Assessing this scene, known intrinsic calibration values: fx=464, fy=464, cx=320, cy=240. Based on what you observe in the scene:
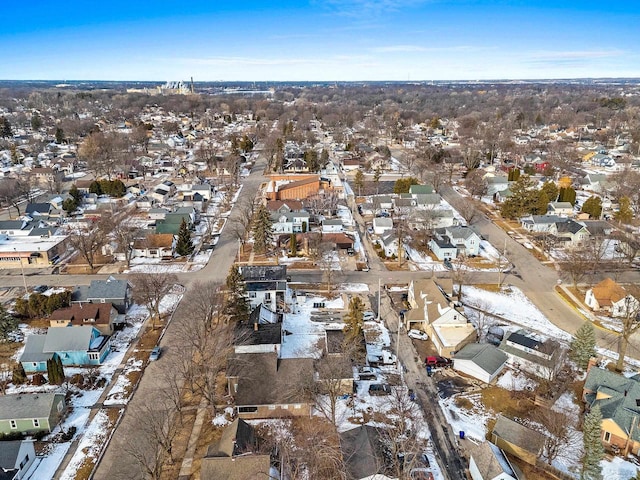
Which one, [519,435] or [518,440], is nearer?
[518,440]

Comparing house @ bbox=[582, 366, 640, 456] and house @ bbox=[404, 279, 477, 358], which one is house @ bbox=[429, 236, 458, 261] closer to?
house @ bbox=[404, 279, 477, 358]

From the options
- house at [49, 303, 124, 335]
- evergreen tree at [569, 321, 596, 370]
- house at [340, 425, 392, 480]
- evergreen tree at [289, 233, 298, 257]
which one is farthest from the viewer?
evergreen tree at [289, 233, 298, 257]

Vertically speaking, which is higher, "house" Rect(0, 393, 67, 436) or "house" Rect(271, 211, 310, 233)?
"house" Rect(271, 211, 310, 233)

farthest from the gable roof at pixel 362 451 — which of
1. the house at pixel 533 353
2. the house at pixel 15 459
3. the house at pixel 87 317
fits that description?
the house at pixel 87 317

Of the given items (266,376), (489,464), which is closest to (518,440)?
(489,464)

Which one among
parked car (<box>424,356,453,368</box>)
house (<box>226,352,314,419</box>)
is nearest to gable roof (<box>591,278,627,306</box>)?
parked car (<box>424,356,453,368</box>)

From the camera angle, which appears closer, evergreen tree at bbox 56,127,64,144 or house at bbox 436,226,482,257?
house at bbox 436,226,482,257

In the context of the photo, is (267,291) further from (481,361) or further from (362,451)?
(362,451)

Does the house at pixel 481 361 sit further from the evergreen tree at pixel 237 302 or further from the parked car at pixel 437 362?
the evergreen tree at pixel 237 302
